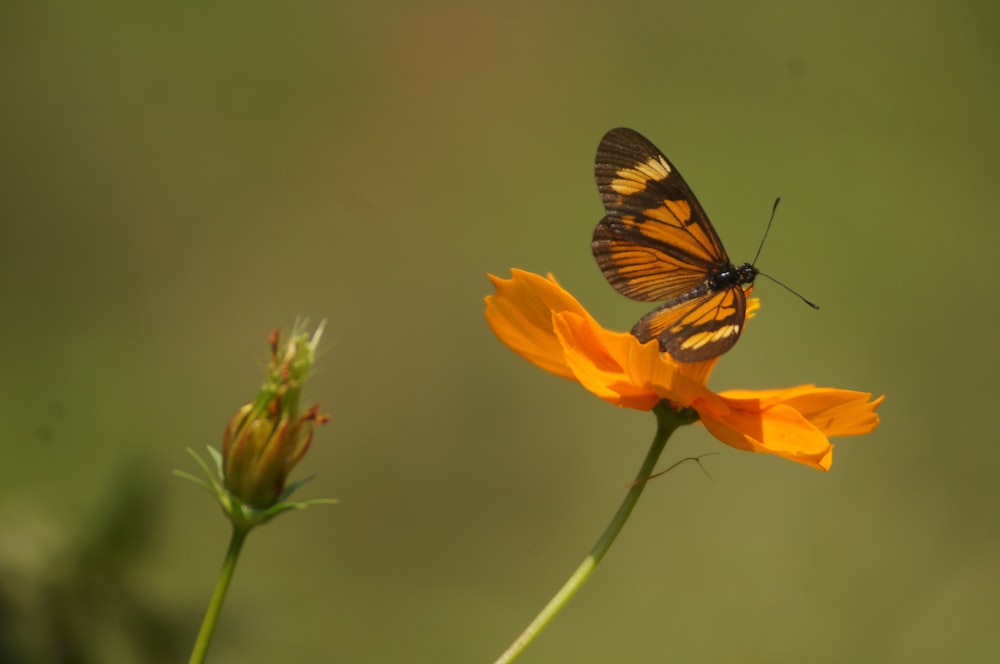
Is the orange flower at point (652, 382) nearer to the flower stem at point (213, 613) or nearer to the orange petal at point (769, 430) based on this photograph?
the orange petal at point (769, 430)

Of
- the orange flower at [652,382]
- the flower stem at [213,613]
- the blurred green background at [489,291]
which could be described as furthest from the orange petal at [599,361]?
the blurred green background at [489,291]

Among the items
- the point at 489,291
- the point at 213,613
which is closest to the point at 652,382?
the point at 213,613

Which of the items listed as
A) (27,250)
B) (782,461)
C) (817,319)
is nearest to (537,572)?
(782,461)

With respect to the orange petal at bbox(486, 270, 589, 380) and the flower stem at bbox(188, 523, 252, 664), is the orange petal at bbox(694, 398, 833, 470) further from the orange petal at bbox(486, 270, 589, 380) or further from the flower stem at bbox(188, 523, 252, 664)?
the flower stem at bbox(188, 523, 252, 664)

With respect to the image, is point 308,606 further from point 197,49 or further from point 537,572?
point 197,49

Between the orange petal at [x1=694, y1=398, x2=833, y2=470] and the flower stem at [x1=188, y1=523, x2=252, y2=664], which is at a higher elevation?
the orange petal at [x1=694, y1=398, x2=833, y2=470]

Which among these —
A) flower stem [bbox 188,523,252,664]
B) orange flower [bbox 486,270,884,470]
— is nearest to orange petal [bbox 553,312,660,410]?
orange flower [bbox 486,270,884,470]
